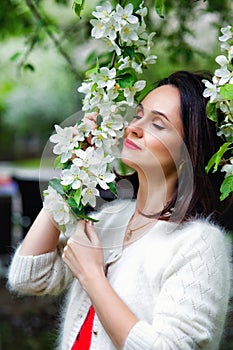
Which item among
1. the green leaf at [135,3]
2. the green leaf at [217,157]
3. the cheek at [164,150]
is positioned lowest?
the green leaf at [217,157]

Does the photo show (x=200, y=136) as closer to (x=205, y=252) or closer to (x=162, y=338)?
(x=205, y=252)

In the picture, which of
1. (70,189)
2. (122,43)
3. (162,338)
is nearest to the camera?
(162,338)

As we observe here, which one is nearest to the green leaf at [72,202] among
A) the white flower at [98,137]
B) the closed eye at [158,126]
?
the white flower at [98,137]

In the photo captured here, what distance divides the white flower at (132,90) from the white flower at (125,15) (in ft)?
0.40

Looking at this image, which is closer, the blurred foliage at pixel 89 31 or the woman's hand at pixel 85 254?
the woman's hand at pixel 85 254

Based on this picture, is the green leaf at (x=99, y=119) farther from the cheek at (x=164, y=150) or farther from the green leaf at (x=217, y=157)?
the green leaf at (x=217, y=157)

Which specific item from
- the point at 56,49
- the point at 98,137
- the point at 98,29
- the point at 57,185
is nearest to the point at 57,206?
the point at 57,185

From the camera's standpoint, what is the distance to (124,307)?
1.26 metres

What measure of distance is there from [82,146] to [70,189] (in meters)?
0.09

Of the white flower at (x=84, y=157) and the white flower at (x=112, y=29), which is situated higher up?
the white flower at (x=112, y=29)

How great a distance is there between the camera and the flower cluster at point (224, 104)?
4.26 ft

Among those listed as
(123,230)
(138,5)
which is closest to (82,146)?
(123,230)

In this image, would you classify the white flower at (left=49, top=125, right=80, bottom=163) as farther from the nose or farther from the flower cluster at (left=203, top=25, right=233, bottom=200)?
the flower cluster at (left=203, top=25, right=233, bottom=200)

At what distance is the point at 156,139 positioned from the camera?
4.34ft
